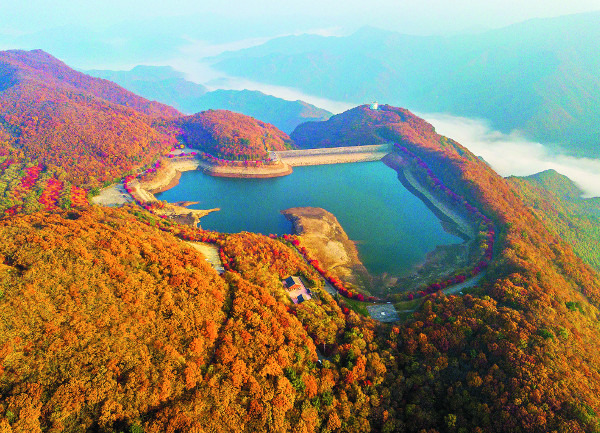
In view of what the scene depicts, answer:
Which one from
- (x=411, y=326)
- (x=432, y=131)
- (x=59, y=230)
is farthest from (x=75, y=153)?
(x=432, y=131)

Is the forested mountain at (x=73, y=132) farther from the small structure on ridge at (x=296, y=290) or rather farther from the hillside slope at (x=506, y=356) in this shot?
the hillside slope at (x=506, y=356)

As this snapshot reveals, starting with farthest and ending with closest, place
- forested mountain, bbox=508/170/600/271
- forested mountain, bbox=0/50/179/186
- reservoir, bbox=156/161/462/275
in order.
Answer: forested mountain, bbox=0/50/179/186
forested mountain, bbox=508/170/600/271
reservoir, bbox=156/161/462/275

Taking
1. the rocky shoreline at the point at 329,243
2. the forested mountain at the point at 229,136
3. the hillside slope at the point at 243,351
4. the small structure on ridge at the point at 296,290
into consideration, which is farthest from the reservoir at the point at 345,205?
the hillside slope at the point at 243,351

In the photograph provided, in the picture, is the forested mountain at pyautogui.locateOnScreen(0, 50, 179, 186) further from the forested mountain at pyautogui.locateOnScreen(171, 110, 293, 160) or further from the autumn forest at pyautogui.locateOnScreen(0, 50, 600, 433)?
the autumn forest at pyautogui.locateOnScreen(0, 50, 600, 433)

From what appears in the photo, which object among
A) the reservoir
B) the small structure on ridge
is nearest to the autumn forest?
the small structure on ridge

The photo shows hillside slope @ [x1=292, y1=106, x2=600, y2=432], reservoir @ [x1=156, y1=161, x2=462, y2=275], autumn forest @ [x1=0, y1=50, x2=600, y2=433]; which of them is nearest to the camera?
autumn forest @ [x1=0, y1=50, x2=600, y2=433]

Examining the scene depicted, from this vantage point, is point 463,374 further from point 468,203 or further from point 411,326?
point 468,203

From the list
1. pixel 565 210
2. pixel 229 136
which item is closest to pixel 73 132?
pixel 229 136
